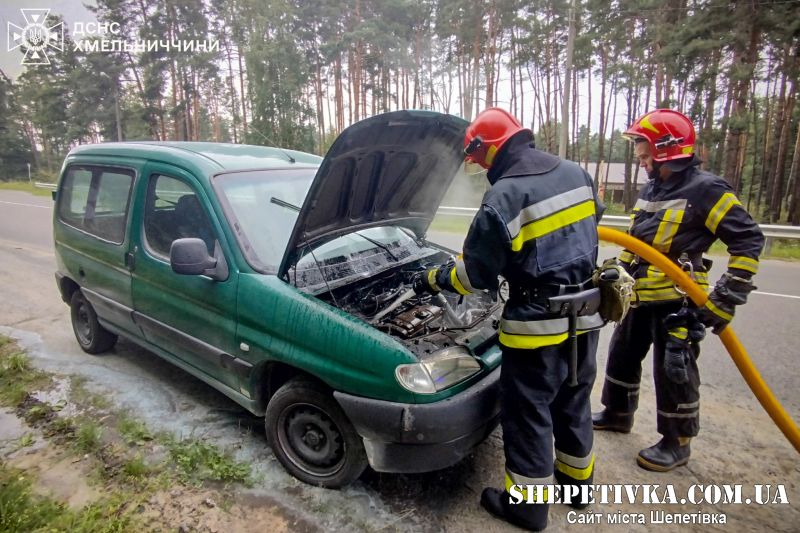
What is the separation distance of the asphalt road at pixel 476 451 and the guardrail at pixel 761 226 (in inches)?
201

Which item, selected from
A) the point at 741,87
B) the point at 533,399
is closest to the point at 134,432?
the point at 533,399

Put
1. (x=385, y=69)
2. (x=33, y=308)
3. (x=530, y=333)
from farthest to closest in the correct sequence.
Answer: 1. (x=385, y=69)
2. (x=33, y=308)
3. (x=530, y=333)

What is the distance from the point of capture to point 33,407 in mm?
3027

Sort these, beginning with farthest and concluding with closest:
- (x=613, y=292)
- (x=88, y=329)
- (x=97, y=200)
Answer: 1. (x=88, y=329)
2. (x=97, y=200)
3. (x=613, y=292)

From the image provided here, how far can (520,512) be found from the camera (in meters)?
2.12

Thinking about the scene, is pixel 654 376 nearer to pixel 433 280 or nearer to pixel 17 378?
pixel 433 280

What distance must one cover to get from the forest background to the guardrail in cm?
658

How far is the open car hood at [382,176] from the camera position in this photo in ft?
7.71

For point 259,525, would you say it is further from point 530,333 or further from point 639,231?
point 639,231

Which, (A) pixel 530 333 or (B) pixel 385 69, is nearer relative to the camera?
(A) pixel 530 333

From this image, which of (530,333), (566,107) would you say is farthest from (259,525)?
(566,107)

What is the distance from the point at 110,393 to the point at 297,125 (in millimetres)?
20652

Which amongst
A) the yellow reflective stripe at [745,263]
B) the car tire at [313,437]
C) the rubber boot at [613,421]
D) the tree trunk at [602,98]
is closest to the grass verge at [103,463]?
the car tire at [313,437]

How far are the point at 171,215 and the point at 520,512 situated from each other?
2729 mm
